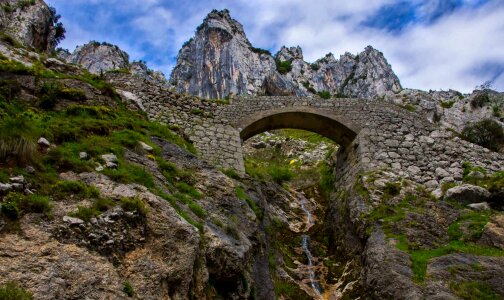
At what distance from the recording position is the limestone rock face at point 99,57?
37.6 meters

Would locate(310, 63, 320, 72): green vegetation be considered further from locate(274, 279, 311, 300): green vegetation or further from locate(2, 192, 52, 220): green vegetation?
locate(2, 192, 52, 220): green vegetation

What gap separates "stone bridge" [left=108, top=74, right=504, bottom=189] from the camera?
47.5 ft

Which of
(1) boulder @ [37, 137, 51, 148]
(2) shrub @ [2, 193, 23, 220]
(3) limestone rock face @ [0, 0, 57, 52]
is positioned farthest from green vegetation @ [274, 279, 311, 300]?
(3) limestone rock face @ [0, 0, 57, 52]

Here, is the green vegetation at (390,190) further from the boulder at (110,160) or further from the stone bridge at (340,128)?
the boulder at (110,160)

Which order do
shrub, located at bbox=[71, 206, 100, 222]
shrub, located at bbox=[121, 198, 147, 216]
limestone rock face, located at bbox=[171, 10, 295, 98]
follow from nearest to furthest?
shrub, located at bbox=[71, 206, 100, 222], shrub, located at bbox=[121, 198, 147, 216], limestone rock face, located at bbox=[171, 10, 295, 98]

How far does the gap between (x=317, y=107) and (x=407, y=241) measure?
22.9ft

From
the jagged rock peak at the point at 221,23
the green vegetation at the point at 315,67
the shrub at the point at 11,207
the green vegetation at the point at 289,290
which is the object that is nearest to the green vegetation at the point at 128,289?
the shrub at the point at 11,207

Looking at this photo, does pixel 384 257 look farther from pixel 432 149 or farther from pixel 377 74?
pixel 377 74

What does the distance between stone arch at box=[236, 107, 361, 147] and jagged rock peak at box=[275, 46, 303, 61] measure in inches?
1945

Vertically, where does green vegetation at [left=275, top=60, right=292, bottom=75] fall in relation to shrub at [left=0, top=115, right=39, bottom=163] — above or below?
above

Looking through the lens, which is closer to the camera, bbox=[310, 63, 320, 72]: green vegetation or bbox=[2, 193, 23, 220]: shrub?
bbox=[2, 193, 23, 220]: shrub

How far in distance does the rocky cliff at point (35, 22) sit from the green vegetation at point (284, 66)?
36.4 meters

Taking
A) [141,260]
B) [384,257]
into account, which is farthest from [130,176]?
[384,257]

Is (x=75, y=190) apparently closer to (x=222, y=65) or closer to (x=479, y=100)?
(x=479, y=100)
